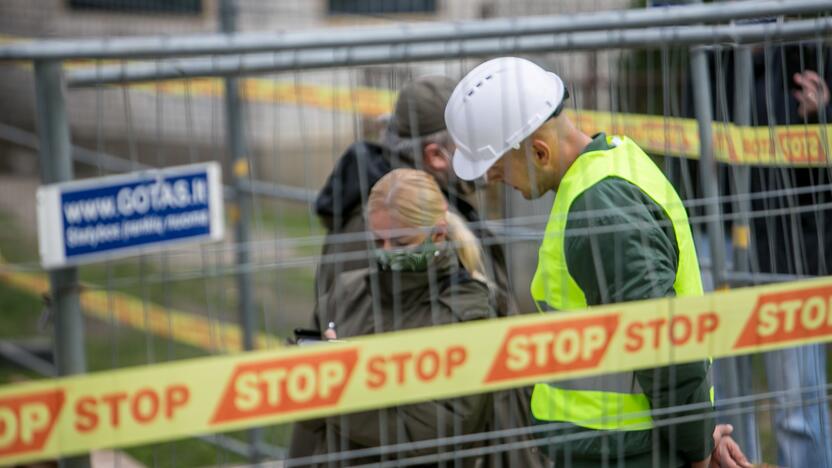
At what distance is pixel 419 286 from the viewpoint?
11.0 ft

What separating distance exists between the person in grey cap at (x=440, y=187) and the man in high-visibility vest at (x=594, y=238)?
45cm

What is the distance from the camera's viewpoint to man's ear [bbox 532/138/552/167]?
2.98 m

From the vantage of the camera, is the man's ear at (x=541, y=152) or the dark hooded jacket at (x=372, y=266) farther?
the dark hooded jacket at (x=372, y=266)

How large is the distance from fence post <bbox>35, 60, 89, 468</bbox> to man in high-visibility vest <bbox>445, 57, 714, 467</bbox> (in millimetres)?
971

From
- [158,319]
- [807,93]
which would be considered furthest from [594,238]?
[158,319]


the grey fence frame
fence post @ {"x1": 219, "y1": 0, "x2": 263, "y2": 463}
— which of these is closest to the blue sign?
the grey fence frame

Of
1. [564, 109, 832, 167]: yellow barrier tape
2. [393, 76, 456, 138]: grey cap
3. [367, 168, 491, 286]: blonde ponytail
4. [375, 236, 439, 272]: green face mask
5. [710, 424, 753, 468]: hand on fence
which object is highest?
[393, 76, 456, 138]: grey cap

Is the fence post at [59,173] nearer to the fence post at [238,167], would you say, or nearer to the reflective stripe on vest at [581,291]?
the reflective stripe on vest at [581,291]

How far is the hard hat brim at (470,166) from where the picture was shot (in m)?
2.95

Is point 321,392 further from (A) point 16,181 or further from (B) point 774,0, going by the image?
(A) point 16,181

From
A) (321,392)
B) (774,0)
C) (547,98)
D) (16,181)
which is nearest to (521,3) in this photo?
(16,181)

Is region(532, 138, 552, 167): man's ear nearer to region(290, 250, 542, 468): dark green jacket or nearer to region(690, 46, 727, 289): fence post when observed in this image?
region(290, 250, 542, 468): dark green jacket

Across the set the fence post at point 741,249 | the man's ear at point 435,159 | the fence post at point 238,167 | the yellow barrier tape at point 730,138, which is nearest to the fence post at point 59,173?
the yellow barrier tape at point 730,138

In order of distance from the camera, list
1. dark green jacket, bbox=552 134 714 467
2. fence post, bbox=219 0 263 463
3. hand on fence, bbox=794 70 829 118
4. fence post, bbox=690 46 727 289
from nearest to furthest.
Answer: dark green jacket, bbox=552 134 714 467 < hand on fence, bbox=794 70 829 118 < fence post, bbox=690 46 727 289 < fence post, bbox=219 0 263 463
